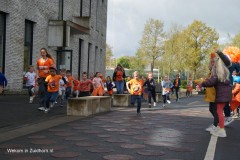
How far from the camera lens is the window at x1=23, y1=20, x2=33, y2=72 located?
61.3 ft

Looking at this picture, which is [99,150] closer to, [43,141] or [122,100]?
[43,141]

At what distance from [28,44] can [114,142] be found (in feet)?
44.4

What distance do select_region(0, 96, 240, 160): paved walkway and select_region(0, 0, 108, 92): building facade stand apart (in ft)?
29.2

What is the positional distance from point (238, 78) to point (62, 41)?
475 inches

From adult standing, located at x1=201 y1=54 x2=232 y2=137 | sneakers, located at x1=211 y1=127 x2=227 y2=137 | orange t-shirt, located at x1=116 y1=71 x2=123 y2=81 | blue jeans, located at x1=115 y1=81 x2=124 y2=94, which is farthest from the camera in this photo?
blue jeans, located at x1=115 y1=81 x2=124 y2=94

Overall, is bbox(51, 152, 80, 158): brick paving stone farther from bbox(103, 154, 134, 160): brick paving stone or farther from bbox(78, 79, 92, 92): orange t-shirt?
bbox(78, 79, 92, 92): orange t-shirt

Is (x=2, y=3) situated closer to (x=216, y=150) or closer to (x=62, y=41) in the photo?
(x=62, y=41)

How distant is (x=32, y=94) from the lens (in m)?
14.2

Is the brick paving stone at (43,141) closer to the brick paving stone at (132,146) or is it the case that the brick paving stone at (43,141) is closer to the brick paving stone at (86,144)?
the brick paving stone at (86,144)

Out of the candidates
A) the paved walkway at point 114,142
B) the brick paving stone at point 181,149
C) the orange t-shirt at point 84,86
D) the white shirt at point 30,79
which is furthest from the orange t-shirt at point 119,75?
the brick paving stone at point 181,149

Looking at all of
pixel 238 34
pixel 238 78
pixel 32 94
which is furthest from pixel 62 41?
pixel 238 34

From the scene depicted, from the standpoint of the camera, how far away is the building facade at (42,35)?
16797 millimetres

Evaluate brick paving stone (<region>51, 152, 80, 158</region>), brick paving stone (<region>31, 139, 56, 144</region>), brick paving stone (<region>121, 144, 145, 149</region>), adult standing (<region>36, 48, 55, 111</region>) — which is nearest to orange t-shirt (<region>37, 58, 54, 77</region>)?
adult standing (<region>36, 48, 55, 111</region>)

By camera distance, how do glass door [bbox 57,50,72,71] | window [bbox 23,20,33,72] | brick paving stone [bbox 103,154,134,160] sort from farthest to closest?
glass door [bbox 57,50,72,71] → window [bbox 23,20,33,72] → brick paving stone [bbox 103,154,134,160]
